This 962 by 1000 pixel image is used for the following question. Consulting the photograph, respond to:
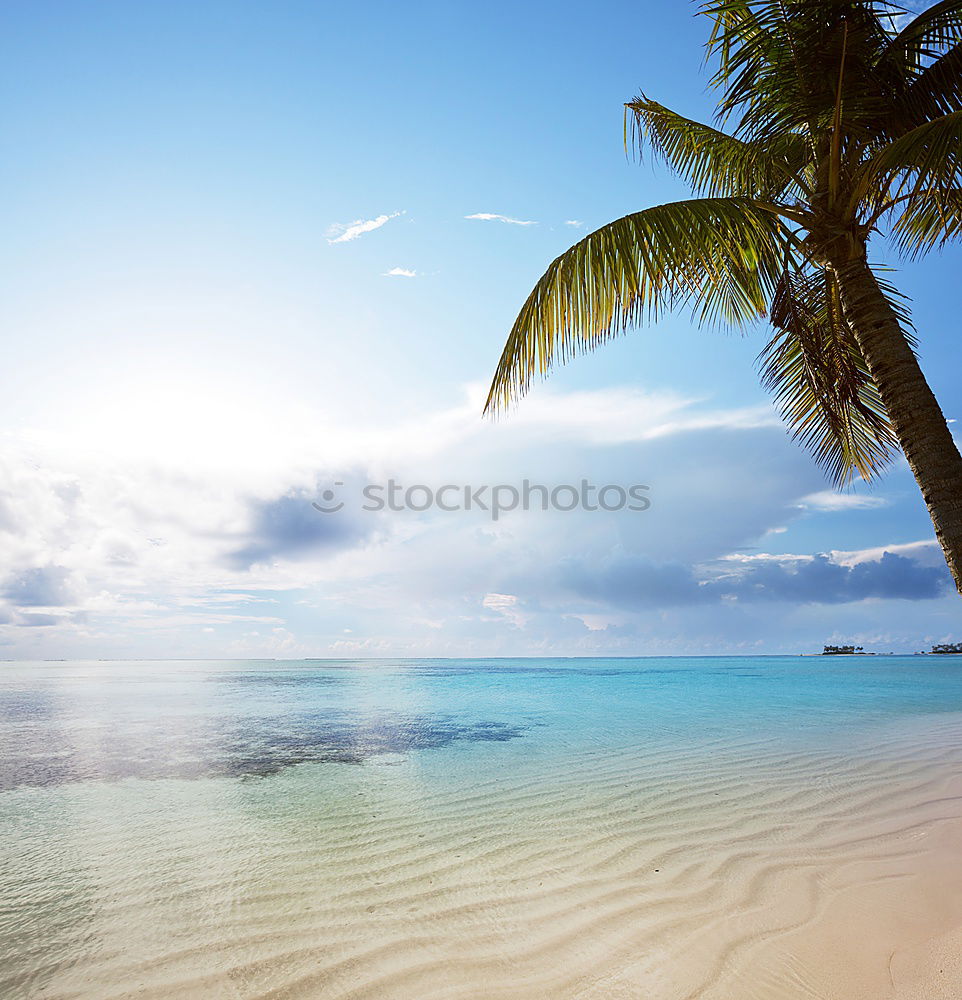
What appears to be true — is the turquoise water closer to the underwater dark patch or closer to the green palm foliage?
the underwater dark patch

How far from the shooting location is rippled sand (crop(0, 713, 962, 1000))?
2.60m

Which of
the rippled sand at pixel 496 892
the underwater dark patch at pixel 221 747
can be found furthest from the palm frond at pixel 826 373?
the underwater dark patch at pixel 221 747

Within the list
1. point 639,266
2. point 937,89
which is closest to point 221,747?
point 639,266

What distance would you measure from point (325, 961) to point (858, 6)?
661 cm

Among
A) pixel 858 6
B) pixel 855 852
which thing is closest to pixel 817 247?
pixel 858 6

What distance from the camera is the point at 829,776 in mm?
6602

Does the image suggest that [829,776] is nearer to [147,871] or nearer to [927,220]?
[927,220]

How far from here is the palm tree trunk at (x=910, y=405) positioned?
3072mm

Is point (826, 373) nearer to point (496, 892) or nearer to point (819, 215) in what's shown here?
point (819, 215)

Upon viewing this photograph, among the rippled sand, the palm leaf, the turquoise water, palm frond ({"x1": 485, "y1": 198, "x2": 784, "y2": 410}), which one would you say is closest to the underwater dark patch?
the turquoise water

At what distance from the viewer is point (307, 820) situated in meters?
5.23

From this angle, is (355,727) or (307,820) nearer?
(307,820)

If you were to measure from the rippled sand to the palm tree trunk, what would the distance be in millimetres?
1967

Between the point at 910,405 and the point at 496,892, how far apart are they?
3.74 m
